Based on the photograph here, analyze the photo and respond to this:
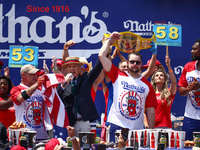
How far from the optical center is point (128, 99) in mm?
5301

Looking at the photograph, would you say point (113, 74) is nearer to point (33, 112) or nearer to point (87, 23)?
point (33, 112)

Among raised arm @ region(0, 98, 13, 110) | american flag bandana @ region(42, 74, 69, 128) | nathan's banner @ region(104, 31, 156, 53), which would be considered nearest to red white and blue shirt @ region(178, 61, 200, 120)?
nathan's banner @ region(104, 31, 156, 53)

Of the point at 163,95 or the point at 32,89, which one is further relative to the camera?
the point at 163,95

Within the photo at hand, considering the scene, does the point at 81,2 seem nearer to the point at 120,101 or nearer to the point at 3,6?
the point at 3,6

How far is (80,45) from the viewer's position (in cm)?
802

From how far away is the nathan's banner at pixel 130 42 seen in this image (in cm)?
584

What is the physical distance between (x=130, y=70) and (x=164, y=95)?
4.15 feet

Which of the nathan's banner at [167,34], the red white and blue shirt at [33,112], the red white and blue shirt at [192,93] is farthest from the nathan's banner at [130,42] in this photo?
the red white and blue shirt at [33,112]

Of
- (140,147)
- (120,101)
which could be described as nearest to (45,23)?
(120,101)

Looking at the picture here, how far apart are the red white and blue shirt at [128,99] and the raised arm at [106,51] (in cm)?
8

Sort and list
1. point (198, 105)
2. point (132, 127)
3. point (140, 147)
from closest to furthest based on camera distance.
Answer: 1. point (140, 147)
2. point (132, 127)
3. point (198, 105)

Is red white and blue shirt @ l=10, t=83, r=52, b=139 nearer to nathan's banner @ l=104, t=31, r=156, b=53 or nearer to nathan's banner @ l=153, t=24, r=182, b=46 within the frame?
nathan's banner @ l=104, t=31, r=156, b=53

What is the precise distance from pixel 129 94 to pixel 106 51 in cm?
60

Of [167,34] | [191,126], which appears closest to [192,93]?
[191,126]
